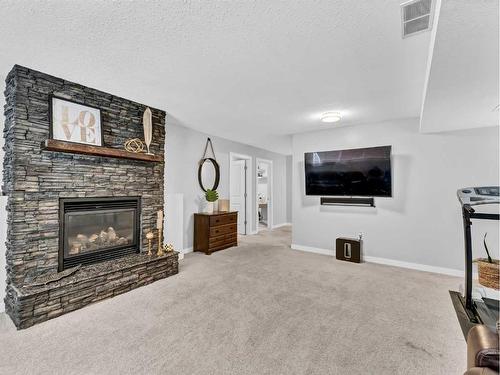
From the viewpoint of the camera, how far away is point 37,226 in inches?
93.0

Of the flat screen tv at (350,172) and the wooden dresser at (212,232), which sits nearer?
the flat screen tv at (350,172)

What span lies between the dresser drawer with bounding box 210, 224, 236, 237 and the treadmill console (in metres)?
3.56

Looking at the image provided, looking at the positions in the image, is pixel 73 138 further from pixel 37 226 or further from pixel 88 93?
pixel 37 226

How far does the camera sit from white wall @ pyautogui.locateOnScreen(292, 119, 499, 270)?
336cm

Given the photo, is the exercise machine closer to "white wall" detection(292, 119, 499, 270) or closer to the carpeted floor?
the carpeted floor

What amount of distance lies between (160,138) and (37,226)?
177 centimetres

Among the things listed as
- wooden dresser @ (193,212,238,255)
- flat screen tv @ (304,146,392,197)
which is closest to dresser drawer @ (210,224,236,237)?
wooden dresser @ (193,212,238,255)

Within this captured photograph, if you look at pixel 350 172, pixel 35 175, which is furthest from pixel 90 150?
pixel 350 172

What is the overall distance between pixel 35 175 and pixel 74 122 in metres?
0.68

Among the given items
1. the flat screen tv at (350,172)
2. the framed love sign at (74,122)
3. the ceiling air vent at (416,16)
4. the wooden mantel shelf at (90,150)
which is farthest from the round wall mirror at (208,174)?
the ceiling air vent at (416,16)

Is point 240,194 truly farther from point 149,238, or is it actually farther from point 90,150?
point 90,150

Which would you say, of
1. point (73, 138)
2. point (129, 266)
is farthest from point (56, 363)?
point (73, 138)

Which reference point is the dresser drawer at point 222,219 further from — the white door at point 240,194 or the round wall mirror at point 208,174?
the white door at point 240,194

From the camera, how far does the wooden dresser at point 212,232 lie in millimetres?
4438
